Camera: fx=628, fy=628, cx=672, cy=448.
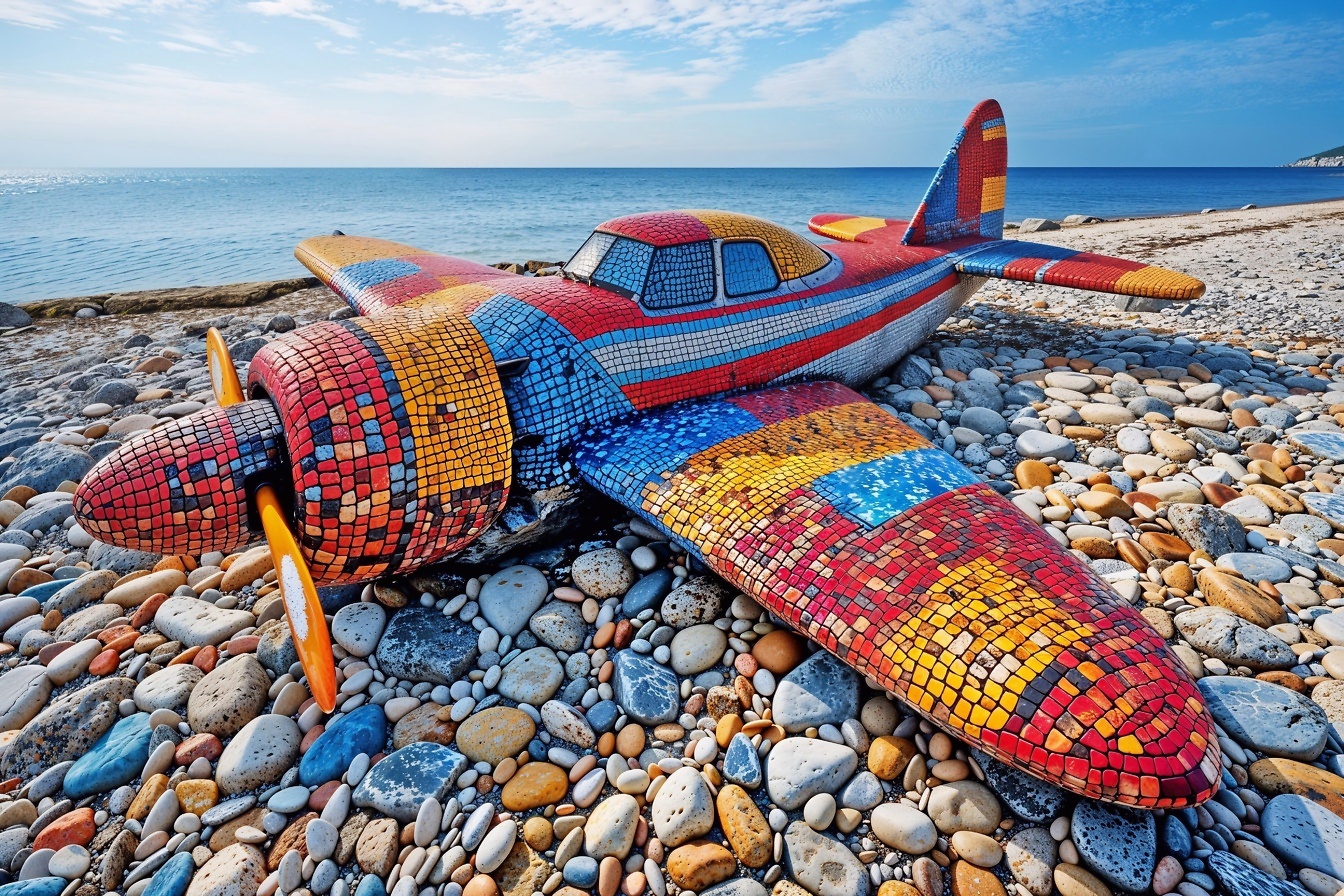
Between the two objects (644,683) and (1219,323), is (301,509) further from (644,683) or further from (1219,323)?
(1219,323)

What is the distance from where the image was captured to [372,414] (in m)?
3.39

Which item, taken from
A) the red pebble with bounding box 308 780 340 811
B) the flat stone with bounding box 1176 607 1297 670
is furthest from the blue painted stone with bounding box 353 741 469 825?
the flat stone with bounding box 1176 607 1297 670

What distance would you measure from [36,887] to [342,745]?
47.0 inches

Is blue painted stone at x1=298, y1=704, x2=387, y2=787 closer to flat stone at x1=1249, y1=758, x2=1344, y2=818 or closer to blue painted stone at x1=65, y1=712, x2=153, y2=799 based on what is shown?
blue painted stone at x1=65, y1=712, x2=153, y2=799

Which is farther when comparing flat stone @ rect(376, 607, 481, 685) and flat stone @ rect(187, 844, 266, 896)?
flat stone @ rect(376, 607, 481, 685)

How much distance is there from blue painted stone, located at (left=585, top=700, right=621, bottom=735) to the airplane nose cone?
83.6 inches

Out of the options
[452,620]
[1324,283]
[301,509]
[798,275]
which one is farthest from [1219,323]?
[301,509]

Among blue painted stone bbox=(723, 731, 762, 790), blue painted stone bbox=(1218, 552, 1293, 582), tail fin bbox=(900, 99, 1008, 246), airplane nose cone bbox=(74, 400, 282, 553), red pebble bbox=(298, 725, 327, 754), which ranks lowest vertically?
red pebble bbox=(298, 725, 327, 754)

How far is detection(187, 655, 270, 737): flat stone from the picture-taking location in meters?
3.36

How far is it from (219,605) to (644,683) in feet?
9.95

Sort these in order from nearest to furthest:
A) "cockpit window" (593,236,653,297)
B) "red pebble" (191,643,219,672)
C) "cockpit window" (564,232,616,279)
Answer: "red pebble" (191,643,219,672), "cockpit window" (593,236,653,297), "cockpit window" (564,232,616,279)

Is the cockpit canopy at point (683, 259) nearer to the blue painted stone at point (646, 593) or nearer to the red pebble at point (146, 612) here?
the blue painted stone at point (646, 593)

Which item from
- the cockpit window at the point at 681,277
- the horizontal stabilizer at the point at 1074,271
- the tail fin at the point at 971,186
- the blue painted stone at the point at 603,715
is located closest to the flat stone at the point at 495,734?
the blue painted stone at the point at 603,715

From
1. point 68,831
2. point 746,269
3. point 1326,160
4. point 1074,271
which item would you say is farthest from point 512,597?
point 1326,160
